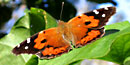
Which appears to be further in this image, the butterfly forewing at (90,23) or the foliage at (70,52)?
the butterfly forewing at (90,23)

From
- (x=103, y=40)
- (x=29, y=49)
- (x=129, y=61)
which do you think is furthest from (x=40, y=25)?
(x=129, y=61)

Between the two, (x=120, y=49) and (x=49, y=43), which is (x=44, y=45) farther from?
(x=120, y=49)

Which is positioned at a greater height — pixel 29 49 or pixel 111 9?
pixel 111 9

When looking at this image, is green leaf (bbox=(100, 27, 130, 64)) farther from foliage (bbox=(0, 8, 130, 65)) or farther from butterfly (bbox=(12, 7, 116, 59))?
butterfly (bbox=(12, 7, 116, 59))

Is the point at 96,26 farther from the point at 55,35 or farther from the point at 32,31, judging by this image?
the point at 32,31

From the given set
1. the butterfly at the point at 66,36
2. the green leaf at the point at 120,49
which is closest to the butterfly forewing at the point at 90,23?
the butterfly at the point at 66,36

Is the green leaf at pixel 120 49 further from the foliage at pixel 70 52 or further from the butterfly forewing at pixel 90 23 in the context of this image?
the butterfly forewing at pixel 90 23

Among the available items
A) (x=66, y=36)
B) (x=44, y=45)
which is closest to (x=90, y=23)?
(x=66, y=36)

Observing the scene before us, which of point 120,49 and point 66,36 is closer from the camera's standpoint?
point 120,49
